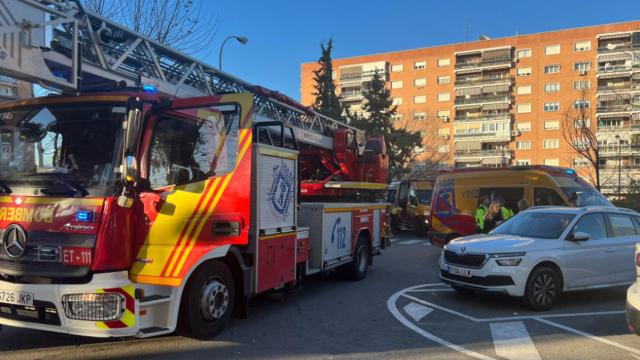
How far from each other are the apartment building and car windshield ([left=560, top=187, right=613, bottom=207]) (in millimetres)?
52192

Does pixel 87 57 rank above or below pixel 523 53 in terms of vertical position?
below

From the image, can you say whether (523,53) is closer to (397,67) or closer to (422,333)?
(397,67)

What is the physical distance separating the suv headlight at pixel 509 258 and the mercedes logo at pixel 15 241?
6049 millimetres

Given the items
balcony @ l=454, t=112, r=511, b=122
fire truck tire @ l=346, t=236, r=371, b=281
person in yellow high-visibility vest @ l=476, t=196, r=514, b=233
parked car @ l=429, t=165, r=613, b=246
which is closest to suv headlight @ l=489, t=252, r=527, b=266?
fire truck tire @ l=346, t=236, r=371, b=281

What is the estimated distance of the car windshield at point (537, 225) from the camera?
8.06 m

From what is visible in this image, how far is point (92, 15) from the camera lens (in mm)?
5816

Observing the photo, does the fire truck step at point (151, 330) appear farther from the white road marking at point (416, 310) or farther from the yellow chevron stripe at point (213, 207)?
the white road marking at point (416, 310)

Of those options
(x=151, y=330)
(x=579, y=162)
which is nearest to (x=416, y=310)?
(x=151, y=330)

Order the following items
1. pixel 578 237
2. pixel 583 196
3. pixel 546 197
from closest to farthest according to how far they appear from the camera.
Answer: pixel 578 237
pixel 546 197
pixel 583 196

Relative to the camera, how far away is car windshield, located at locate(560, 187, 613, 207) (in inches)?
501

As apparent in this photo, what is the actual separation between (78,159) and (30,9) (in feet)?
4.94

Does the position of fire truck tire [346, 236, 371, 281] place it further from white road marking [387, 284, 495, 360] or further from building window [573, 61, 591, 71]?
building window [573, 61, 591, 71]

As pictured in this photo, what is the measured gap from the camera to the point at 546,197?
12812mm

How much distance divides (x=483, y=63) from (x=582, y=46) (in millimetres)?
13124
